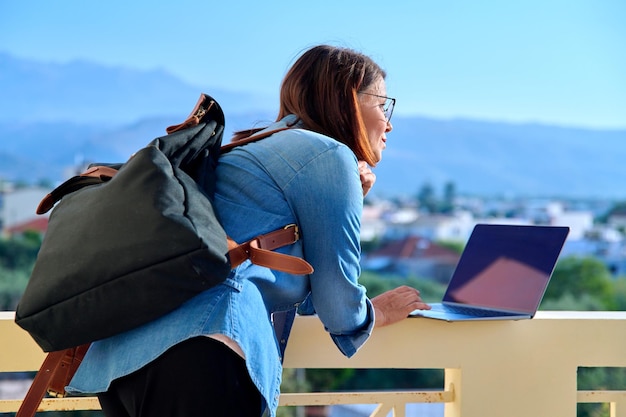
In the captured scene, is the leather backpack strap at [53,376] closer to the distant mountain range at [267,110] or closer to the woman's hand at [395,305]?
the woman's hand at [395,305]

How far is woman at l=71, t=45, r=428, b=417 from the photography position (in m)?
1.13

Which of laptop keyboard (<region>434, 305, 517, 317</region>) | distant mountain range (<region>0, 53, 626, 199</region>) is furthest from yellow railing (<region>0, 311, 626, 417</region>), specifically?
distant mountain range (<region>0, 53, 626, 199</region>)

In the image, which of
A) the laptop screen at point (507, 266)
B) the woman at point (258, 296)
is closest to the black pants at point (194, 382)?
the woman at point (258, 296)

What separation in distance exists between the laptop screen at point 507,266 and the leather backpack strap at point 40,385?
84 centimetres

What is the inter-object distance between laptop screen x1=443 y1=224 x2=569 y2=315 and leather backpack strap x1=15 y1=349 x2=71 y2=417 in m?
0.84

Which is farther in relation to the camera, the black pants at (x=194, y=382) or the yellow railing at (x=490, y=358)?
the yellow railing at (x=490, y=358)

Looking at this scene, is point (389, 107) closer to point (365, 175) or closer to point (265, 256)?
point (365, 175)

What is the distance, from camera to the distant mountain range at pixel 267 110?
2665 inches

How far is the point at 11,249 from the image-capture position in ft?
149

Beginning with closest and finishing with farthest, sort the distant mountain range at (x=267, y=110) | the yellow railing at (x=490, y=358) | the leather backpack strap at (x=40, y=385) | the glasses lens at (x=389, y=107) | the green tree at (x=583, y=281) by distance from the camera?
the leather backpack strap at (x=40, y=385) < the glasses lens at (x=389, y=107) < the yellow railing at (x=490, y=358) < the green tree at (x=583, y=281) < the distant mountain range at (x=267, y=110)

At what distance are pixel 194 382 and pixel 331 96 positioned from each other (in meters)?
0.55

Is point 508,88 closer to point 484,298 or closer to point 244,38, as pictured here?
point 244,38

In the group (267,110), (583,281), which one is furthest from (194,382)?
(267,110)

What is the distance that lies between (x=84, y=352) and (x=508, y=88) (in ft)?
252
